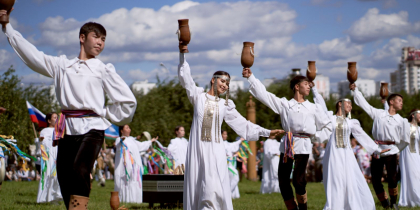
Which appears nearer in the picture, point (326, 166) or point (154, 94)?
point (326, 166)

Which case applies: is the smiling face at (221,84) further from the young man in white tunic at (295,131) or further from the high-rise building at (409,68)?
the high-rise building at (409,68)

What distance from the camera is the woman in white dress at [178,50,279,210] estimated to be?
6.89 m

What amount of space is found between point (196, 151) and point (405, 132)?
6.10m

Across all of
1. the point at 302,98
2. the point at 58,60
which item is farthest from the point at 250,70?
the point at 58,60

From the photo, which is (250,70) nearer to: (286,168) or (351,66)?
(286,168)

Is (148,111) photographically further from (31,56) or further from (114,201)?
(31,56)

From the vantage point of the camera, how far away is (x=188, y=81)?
7223mm

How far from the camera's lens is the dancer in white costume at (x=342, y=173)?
31.4 ft

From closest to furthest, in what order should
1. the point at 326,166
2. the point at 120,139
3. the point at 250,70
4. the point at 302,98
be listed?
the point at 250,70, the point at 302,98, the point at 326,166, the point at 120,139

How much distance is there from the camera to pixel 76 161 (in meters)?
4.79

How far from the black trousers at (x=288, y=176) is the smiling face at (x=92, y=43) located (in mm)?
4457

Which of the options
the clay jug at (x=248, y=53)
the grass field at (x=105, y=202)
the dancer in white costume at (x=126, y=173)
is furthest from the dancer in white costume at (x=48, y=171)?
the clay jug at (x=248, y=53)

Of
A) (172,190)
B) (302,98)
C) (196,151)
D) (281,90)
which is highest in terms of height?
(281,90)

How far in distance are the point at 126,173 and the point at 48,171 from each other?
251 cm
